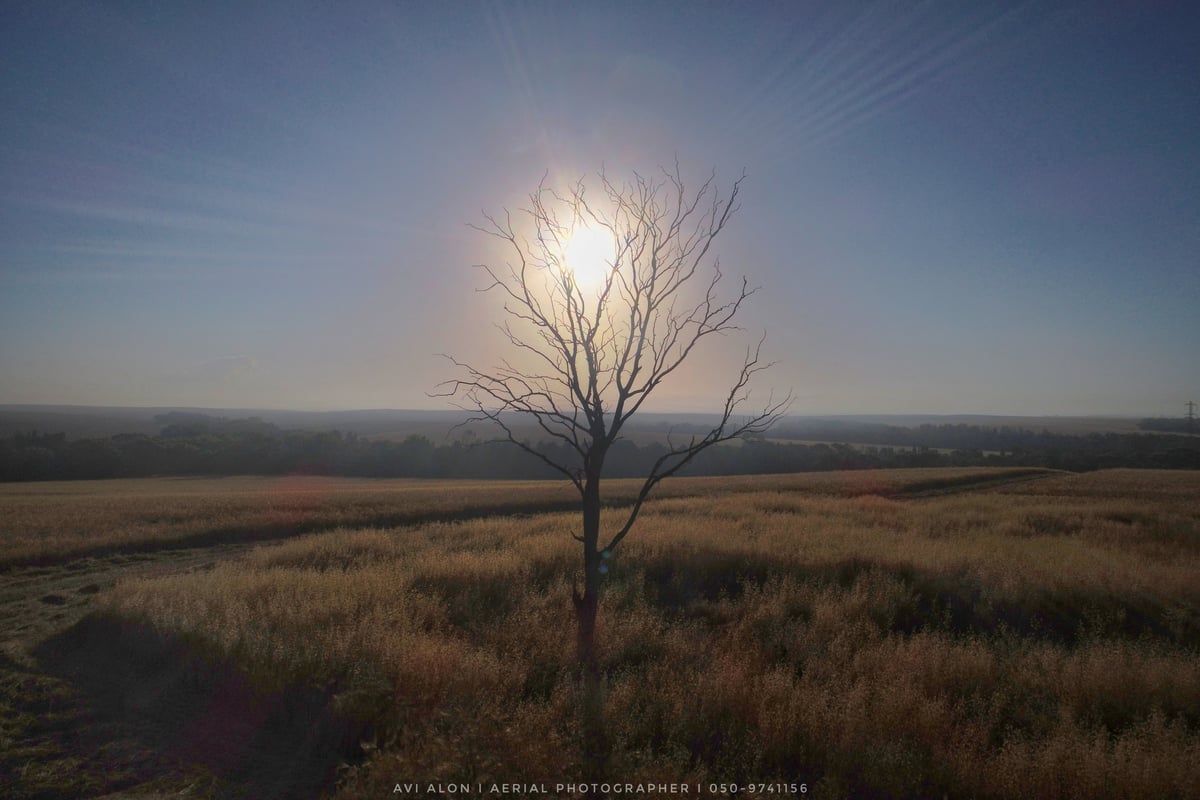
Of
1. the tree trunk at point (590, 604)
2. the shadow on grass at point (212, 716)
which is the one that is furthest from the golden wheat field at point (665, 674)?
the tree trunk at point (590, 604)

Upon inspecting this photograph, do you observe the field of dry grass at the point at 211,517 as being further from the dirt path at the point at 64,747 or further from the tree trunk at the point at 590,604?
the tree trunk at the point at 590,604

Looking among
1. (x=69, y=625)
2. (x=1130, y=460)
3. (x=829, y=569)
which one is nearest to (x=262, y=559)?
(x=69, y=625)

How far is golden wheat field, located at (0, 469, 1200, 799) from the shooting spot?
4059 mm

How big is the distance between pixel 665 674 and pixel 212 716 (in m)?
4.05

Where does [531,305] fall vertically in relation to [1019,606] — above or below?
above

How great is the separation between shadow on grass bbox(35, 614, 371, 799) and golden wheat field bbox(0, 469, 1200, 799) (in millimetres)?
23

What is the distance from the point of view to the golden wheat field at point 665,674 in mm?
4059

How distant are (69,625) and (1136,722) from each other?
39.6ft

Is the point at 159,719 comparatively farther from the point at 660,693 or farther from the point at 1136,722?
the point at 1136,722

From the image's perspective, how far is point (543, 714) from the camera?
4512 mm

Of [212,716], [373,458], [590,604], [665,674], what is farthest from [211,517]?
[373,458]

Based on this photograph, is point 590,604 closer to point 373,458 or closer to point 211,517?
point 211,517

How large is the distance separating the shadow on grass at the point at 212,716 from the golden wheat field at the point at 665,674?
0.02 meters

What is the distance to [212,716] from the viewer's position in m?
4.89
